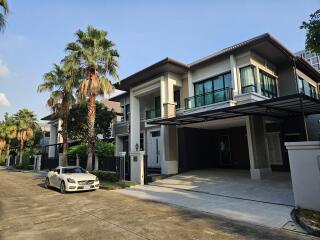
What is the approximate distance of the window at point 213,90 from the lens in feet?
52.5

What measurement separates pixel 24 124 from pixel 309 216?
40.8 metres

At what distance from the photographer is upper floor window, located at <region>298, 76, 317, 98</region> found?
18.8 m

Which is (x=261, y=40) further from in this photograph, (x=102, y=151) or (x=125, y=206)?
(x=102, y=151)

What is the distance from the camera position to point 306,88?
20109 millimetres

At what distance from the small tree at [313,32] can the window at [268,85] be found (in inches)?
353

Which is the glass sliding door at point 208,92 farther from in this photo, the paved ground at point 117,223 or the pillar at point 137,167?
the paved ground at point 117,223

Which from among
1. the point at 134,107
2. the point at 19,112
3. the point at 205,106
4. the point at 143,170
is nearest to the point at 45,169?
the point at 19,112

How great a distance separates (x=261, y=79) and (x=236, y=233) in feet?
43.4

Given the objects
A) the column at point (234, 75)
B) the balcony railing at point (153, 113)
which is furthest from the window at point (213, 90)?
the balcony railing at point (153, 113)

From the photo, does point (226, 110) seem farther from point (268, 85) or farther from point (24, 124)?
point (24, 124)

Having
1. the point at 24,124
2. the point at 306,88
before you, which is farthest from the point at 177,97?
the point at 24,124

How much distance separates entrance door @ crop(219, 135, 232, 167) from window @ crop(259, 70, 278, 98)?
5.33m

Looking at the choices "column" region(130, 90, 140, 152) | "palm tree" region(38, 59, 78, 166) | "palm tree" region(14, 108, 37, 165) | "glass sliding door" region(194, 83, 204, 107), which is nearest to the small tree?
"glass sliding door" region(194, 83, 204, 107)

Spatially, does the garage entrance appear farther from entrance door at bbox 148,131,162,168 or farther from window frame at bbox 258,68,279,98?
window frame at bbox 258,68,279,98
